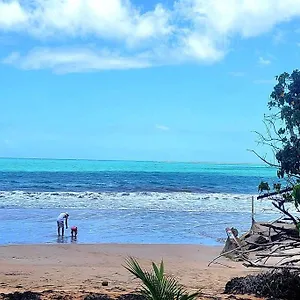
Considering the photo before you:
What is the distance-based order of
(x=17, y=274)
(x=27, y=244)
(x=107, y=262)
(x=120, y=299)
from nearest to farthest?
(x=120, y=299) → (x=17, y=274) → (x=107, y=262) → (x=27, y=244)

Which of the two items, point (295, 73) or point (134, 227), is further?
point (134, 227)

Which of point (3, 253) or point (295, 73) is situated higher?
point (295, 73)

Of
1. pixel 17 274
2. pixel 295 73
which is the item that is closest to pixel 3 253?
pixel 17 274

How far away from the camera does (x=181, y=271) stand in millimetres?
11297

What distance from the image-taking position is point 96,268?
11.6 metres

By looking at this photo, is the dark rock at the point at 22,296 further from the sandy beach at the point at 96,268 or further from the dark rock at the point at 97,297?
the dark rock at the point at 97,297

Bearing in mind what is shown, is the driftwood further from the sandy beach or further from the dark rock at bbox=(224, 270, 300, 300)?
the sandy beach

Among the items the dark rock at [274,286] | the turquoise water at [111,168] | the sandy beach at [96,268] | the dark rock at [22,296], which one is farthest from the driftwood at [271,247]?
the turquoise water at [111,168]

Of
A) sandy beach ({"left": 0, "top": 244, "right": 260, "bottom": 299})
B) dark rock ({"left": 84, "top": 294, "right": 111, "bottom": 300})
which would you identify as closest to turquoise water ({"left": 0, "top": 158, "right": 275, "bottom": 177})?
sandy beach ({"left": 0, "top": 244, "right": 260, "bottom": 299})

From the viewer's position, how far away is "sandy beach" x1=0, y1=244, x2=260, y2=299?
9.05 m

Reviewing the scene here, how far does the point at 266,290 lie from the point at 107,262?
211 inches

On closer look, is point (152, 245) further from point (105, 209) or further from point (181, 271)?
point (105, 209)

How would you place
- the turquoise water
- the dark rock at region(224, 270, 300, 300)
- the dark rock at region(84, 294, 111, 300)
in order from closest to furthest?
the dark rock at region(84, 294, 111, 300), the dark rock at region(224, 270, 300, 300), the turquoise water

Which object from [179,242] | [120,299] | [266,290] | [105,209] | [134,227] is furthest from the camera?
[105,209]
